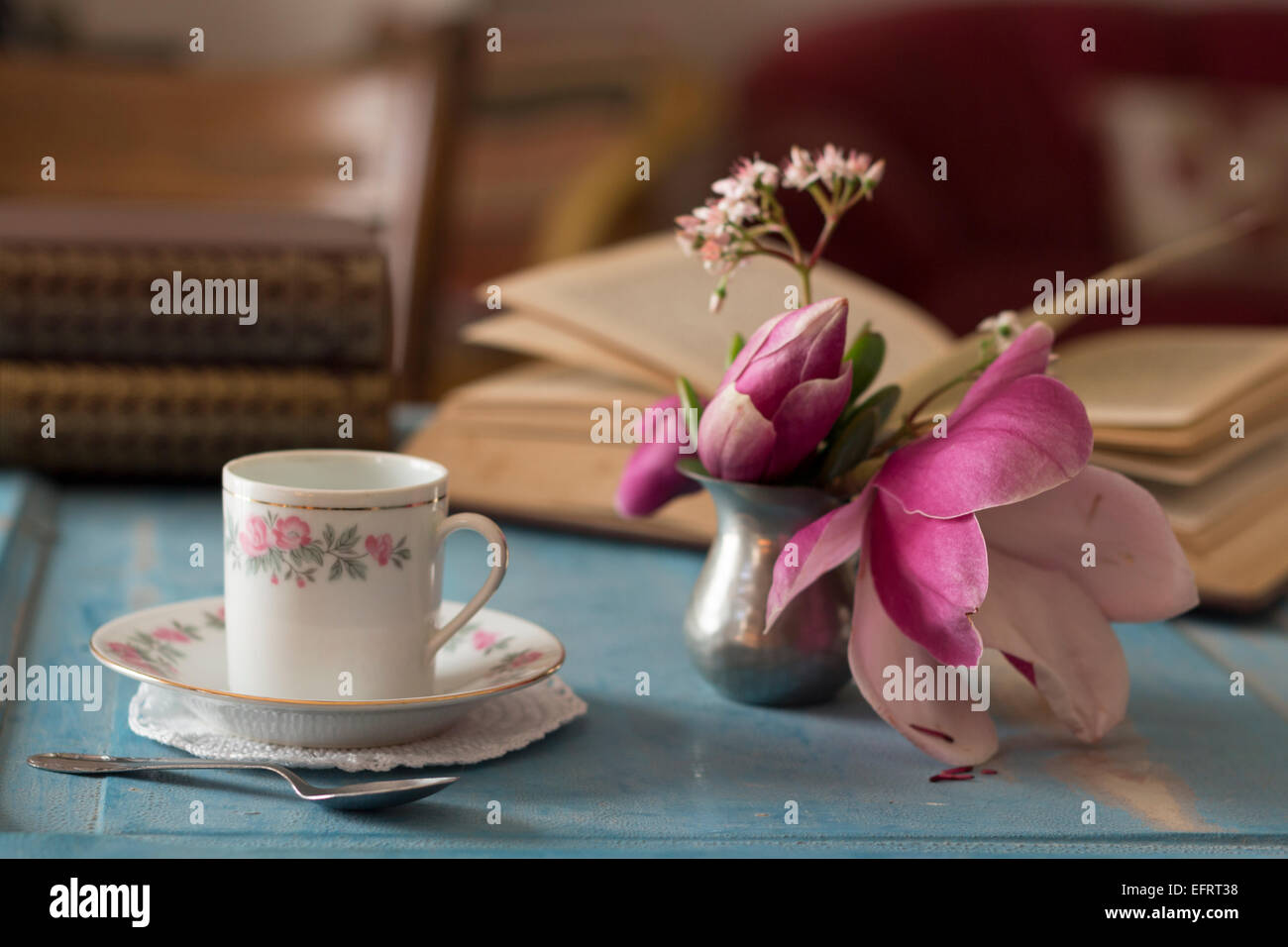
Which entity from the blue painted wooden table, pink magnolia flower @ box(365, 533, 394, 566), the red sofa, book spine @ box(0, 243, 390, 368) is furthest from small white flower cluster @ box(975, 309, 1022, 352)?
the red sofa

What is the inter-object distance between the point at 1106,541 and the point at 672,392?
0.35 m

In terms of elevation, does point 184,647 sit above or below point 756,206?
below

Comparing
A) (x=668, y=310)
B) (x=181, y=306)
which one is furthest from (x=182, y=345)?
(x=668, y=310)

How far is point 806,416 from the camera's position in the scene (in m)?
0.48

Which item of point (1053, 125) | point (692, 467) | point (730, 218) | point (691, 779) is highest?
point (1053, 125)

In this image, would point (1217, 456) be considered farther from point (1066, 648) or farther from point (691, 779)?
point (691, 779)

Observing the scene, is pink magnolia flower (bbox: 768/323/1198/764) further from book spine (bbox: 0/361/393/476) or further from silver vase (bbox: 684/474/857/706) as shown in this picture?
book spine (bbox: 0/361/393/476)

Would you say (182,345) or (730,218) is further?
(182,345)

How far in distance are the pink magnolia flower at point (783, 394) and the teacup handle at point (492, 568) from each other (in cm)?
9

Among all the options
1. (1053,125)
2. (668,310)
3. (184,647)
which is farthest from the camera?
(1053,125)

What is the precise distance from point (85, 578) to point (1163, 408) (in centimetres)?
62

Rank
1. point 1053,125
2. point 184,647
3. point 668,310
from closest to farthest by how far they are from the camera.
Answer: point 184,647 < point 668,310 < point 1053,125

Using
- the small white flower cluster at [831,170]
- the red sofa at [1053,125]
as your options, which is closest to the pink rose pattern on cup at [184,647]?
the small white flower cluster at [831,170]
